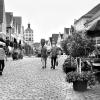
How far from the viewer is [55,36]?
138 m

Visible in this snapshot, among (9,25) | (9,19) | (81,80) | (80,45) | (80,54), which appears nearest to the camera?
(81,80)

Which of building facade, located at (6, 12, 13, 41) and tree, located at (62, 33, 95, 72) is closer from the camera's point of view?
tree, located at (62, 33, 95, 72)

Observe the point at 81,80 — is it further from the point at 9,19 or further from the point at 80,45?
the point at 9,19

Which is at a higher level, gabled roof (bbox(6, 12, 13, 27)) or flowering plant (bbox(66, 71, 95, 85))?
gabled roof (bbox(6, 12, 13, 27))

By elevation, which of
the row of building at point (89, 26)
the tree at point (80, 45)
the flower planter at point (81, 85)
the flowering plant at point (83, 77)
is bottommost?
the flower planter at point (81, 85)

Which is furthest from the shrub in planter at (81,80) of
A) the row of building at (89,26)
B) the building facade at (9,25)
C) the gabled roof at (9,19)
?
the gabled roof at (9,19)

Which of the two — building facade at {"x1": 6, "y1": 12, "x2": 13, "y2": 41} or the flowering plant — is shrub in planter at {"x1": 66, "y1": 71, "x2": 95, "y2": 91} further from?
building facade at {"x1": 6, "y1": 12, "x2": 13, "y2": 41}

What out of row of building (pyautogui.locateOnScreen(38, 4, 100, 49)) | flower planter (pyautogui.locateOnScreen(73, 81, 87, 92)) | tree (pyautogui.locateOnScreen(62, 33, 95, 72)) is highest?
row of building (pyautogui.locateOnScreen(38, 4, 100, 49))

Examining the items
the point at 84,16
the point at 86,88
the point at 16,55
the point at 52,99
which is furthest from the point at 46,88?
the point at 84,16

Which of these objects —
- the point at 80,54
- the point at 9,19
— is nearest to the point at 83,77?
the point at 80,54

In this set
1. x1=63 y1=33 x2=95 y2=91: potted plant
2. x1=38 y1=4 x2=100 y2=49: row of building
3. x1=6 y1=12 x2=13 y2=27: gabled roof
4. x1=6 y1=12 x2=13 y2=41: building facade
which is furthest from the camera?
x1=6 y1=12 x2=13 y2=27: gabled roof

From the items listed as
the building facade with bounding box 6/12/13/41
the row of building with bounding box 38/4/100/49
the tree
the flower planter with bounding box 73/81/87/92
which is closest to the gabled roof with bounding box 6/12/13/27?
the building facade with bounding box 6/12/13/41

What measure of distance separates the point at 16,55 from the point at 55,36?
98685mm

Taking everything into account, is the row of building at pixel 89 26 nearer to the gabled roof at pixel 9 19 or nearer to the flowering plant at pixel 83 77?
the flowering plant at pixel 83 77
